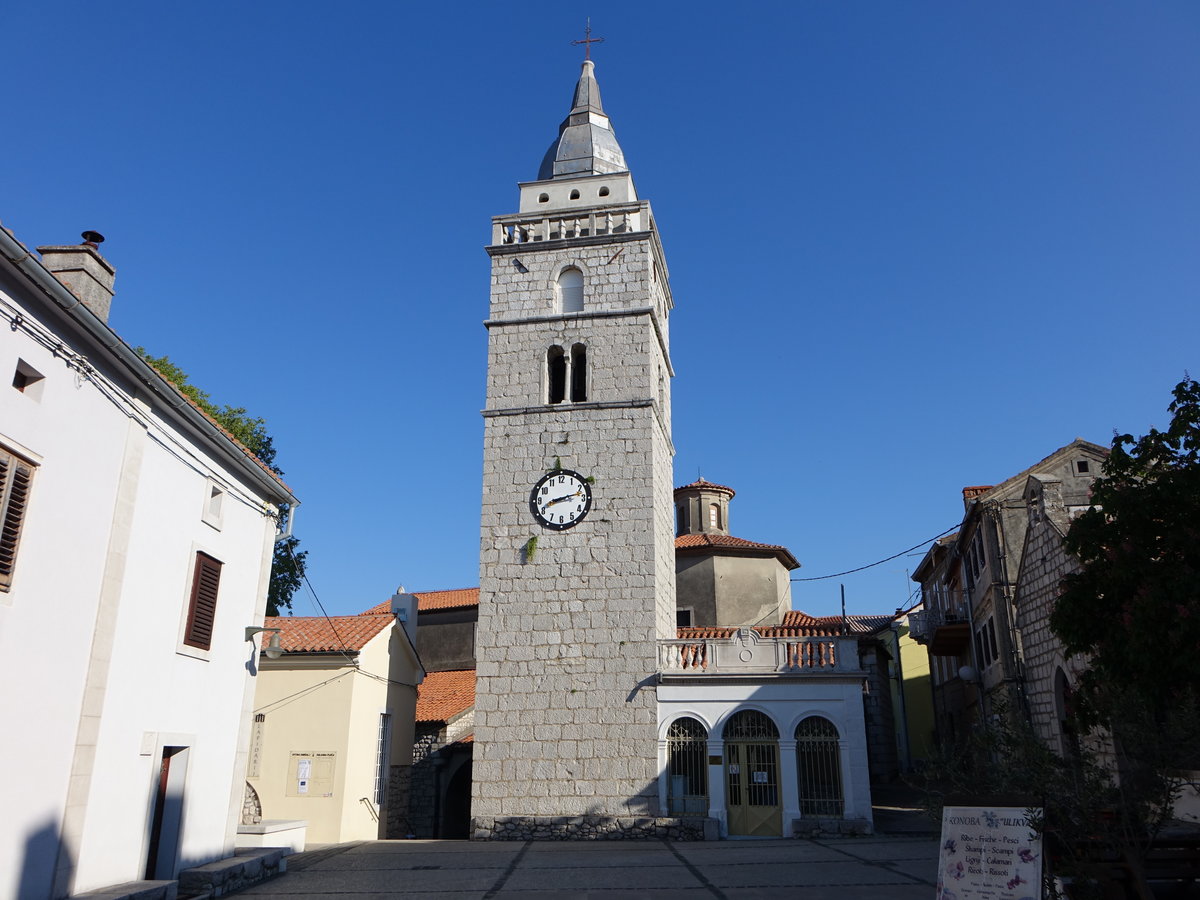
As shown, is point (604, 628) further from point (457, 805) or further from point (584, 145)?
point (584, 145)

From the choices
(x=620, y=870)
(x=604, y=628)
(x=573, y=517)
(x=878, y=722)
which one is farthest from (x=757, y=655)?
(x=878, y=722)

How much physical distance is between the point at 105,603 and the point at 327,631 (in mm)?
10978

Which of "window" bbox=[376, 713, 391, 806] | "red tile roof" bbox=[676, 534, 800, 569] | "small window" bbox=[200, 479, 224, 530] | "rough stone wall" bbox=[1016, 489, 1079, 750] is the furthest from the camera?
"red tile roof" bbox=[676, 534, 800, 569]

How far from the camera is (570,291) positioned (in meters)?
24.1

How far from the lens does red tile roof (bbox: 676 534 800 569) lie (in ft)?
99.7

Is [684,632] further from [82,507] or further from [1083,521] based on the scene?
[82,507]

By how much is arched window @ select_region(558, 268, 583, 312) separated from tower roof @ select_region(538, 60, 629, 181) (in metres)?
3.58

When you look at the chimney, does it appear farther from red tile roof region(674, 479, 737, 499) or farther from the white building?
red tile roof region(674, 479, 737, 499)

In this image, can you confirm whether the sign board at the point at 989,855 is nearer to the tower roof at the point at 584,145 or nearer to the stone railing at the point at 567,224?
the stone railing at the point at 567,224

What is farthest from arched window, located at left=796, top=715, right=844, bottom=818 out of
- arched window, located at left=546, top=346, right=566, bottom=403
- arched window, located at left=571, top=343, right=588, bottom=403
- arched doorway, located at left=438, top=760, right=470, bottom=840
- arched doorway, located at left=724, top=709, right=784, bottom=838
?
arched doorway, located at left=438, top=760, right=470, bottom=840

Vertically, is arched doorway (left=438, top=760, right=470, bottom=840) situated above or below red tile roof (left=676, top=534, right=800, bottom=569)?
below

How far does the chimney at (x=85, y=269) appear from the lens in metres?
11.8

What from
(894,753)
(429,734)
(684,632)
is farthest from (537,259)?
(894,753)

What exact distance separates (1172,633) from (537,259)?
17701 mm
